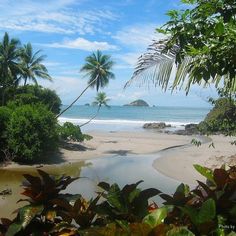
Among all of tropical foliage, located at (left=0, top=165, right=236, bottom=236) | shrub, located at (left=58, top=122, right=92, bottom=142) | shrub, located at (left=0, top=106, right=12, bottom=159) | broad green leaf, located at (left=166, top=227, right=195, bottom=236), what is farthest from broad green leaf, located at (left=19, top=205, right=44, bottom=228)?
shrub, located at (left=58, top=122, right=92, bottom=142)

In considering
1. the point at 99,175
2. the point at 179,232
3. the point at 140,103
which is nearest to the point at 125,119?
the point at 99,175

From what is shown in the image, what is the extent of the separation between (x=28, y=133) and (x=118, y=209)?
→ 20.5 m

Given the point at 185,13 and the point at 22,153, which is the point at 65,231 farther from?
the point at 22,153

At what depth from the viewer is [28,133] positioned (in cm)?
2205

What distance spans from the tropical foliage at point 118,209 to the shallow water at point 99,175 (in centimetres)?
978

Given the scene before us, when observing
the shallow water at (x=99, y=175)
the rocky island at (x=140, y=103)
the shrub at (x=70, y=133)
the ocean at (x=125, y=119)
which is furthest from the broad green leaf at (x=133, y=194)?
the rocky island at (x=140, y=103)

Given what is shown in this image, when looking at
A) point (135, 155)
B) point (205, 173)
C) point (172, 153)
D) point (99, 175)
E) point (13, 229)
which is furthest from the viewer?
point (135, 155)

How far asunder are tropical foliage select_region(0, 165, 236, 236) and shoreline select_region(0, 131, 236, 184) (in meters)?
14.8

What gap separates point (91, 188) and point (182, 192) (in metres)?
13.6

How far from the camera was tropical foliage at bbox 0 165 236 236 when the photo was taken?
196 cm

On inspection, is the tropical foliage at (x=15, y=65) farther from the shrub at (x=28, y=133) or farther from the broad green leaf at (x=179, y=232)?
the broad green leaf at (x=179, y=232)

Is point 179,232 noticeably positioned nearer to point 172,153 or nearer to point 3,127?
point 3,127

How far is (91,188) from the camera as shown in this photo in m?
15.7

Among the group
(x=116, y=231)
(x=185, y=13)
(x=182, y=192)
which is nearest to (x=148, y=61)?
(x=185, y=13)
